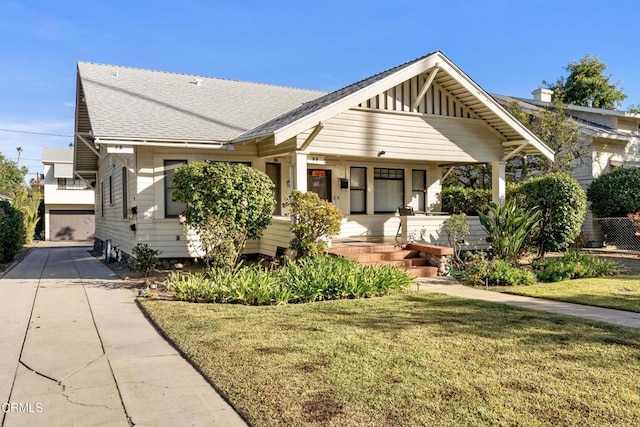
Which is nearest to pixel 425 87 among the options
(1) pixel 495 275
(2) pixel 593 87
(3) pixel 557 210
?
(3) pixel 557 210

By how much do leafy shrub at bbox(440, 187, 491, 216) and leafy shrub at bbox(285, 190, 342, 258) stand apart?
766 cm

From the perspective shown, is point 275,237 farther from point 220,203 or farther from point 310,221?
point 220,203

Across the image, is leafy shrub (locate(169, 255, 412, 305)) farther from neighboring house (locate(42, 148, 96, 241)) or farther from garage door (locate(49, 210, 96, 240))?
garage door (locate(49, 210, 96, 240))

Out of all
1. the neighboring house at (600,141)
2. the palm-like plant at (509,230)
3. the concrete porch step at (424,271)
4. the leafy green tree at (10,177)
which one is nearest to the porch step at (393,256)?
the concrete porch step at (424,271)

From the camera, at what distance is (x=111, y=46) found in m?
22.5

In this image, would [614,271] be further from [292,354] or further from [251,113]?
[251,113]

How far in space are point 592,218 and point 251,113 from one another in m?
13.2

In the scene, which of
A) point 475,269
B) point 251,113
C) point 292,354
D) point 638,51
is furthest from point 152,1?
point 638,51

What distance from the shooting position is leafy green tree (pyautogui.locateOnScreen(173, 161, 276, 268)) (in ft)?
30.9

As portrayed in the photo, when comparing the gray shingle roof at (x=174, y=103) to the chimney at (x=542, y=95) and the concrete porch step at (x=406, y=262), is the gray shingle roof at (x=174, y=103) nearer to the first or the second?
the concrete porch step at (x=406, y=262)

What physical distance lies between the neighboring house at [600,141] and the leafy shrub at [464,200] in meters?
4.21

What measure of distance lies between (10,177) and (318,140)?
5294cm

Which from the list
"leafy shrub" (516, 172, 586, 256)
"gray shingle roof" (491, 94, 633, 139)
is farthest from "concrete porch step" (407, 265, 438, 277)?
"gray shingle roof" (491, 94, 633, 139)

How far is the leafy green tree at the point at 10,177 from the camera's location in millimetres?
48675
